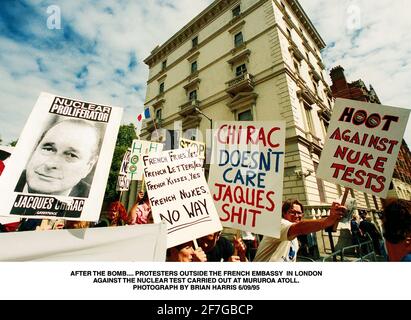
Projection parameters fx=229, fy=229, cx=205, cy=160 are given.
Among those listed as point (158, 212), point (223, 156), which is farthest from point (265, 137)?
point (158, 212)

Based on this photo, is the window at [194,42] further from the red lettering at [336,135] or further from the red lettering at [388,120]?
the red lettering at [388,120]

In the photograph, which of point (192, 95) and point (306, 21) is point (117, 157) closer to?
point (192, 95)

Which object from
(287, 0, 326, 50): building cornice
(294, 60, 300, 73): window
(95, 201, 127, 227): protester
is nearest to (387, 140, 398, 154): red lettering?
(95, 201, 127, 227): protester

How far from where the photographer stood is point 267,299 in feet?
4.75

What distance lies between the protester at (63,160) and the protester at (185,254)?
0.90 metres

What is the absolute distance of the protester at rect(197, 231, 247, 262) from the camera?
7.57ft

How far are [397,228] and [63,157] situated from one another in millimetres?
2877

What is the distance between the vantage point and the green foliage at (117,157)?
25109mm

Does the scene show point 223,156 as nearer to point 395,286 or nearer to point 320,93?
point 395,286

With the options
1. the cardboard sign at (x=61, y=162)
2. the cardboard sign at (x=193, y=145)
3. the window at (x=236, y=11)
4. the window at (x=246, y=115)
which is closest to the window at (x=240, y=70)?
the window at (x=246, y=115)

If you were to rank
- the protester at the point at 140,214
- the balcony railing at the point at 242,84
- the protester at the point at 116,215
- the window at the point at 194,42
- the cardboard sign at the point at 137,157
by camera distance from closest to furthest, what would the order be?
the protester at the point at 140,214, the protester at the point at 116,215, the cardboard sign at the point at 137,157, the balcony railing at the point at 242,84, the window at the point at 194,42

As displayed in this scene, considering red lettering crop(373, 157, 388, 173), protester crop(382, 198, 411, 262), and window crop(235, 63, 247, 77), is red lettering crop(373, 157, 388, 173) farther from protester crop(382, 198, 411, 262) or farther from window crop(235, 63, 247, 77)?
window crop(235, 63, 247, 77)

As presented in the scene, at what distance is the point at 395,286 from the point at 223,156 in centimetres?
166
